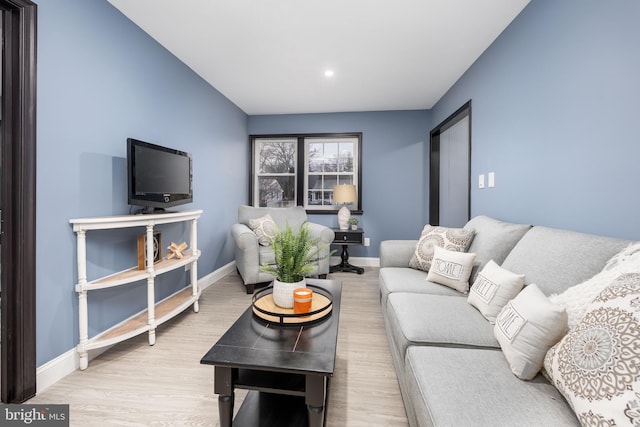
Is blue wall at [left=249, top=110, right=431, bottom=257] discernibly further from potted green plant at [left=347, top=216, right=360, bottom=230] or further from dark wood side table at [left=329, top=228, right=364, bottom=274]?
dark wood side table at [left=329, top=228, right=364, bottom=274]

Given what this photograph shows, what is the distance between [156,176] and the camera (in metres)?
2.36

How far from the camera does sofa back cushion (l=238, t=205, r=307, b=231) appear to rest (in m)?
3.95

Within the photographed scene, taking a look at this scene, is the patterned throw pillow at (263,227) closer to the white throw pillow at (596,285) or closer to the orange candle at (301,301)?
the orange candle at (301,301)

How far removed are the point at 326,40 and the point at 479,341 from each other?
8.35 ft

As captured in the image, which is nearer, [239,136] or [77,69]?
[77,69]

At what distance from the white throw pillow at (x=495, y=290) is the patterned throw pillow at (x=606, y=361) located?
561 mm

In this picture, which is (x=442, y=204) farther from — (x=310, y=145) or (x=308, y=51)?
(x=308, y=51)

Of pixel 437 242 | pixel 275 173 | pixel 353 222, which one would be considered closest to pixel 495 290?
pixel 437 242

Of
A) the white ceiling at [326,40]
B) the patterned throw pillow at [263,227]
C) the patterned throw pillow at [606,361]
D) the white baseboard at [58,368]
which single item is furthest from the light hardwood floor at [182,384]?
the white ceiling at [326,40]

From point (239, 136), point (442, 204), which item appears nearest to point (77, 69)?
point (239, 136)

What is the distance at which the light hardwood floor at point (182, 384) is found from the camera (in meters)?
1.46

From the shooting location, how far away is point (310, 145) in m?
4.83

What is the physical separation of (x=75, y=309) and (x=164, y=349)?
0.62m

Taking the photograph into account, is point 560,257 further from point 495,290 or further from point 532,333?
point 532,333
